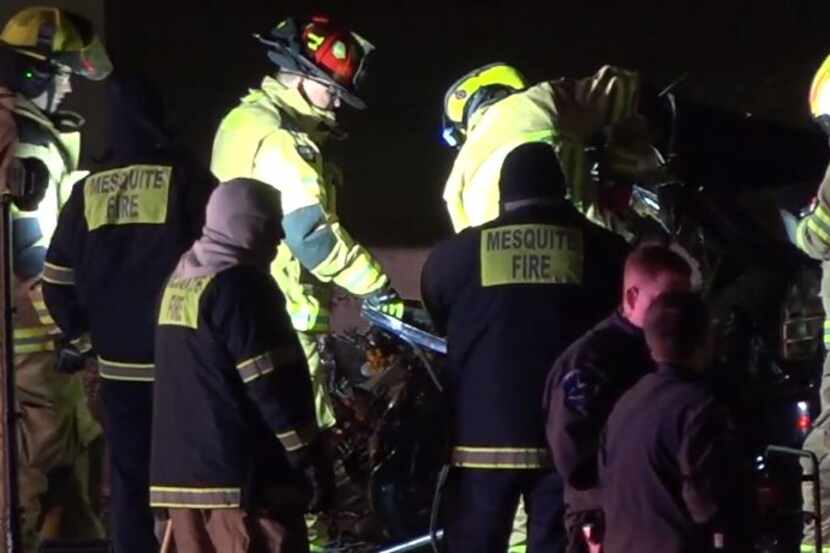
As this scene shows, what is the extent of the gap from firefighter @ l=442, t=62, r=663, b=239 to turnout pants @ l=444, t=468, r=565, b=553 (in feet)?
4.69

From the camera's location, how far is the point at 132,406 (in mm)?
7145

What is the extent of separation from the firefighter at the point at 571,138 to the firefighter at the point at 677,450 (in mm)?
2016

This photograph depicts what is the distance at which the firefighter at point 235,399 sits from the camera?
19.8 ft

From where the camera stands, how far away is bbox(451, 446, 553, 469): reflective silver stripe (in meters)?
6.41

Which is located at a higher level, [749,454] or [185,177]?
[185,177]

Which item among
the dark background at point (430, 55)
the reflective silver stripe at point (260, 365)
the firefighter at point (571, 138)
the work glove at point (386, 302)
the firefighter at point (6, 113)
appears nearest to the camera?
the reflective silver stripe at point (260, 365)

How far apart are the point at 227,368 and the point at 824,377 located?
2783 millimetres

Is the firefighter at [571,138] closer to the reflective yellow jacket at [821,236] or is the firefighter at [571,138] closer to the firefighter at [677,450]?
the reflective yellow jacket at [821,236]

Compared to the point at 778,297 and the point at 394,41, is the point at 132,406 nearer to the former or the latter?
the point at 778,297

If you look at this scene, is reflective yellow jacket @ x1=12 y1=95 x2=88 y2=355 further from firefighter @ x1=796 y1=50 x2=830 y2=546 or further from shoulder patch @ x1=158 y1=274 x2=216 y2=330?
firefighter @ x1=796 y1=50 x2=830 y2=546

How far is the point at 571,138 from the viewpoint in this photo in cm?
747

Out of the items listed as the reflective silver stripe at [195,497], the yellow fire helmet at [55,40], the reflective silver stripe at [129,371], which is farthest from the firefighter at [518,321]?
the yellow fire helmet at [55,40]

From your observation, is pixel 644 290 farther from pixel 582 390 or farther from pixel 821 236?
pixel 821 236

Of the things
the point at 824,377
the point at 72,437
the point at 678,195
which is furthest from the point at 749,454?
the point at 72,437
